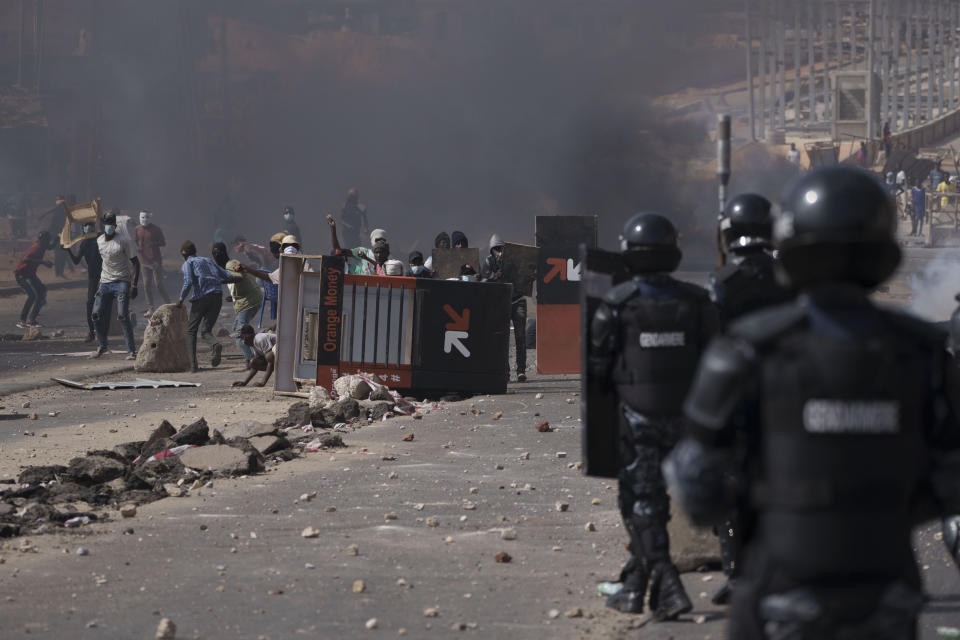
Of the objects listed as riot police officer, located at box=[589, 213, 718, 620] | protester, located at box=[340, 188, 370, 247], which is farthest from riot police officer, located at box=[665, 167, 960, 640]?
protester, located at box=[340, 188, 370, 247]

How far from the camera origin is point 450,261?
50.2 feet

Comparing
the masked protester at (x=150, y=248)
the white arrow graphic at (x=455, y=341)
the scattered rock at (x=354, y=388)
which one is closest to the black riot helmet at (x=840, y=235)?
the scattered rock at (x=354, y=388)

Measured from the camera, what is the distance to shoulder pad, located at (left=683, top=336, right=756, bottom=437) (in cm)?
302

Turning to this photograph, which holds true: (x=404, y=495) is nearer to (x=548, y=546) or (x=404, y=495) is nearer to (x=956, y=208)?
(x=548, y=546)

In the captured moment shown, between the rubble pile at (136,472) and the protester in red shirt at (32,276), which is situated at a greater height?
the protester in red shirt at (32,276)

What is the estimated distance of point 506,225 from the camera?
46656 millimetres

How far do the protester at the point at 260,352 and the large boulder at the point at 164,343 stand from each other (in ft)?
4.60

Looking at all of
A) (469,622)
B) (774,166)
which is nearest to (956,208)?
(774,166)

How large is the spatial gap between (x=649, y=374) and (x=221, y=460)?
14.5 ft

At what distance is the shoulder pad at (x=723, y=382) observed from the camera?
119 inches

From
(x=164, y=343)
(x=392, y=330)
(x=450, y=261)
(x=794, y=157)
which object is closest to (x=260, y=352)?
(x=392, y=330)

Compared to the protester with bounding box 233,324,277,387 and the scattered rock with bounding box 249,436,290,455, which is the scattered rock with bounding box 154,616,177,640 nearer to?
the scattered rock with bounding box 249,436,290,455

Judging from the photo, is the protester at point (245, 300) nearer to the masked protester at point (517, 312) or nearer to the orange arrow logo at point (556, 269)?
the masked protester at point (517, 312)

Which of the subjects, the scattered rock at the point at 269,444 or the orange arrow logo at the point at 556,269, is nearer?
the scattered rock at the point at 269,444
